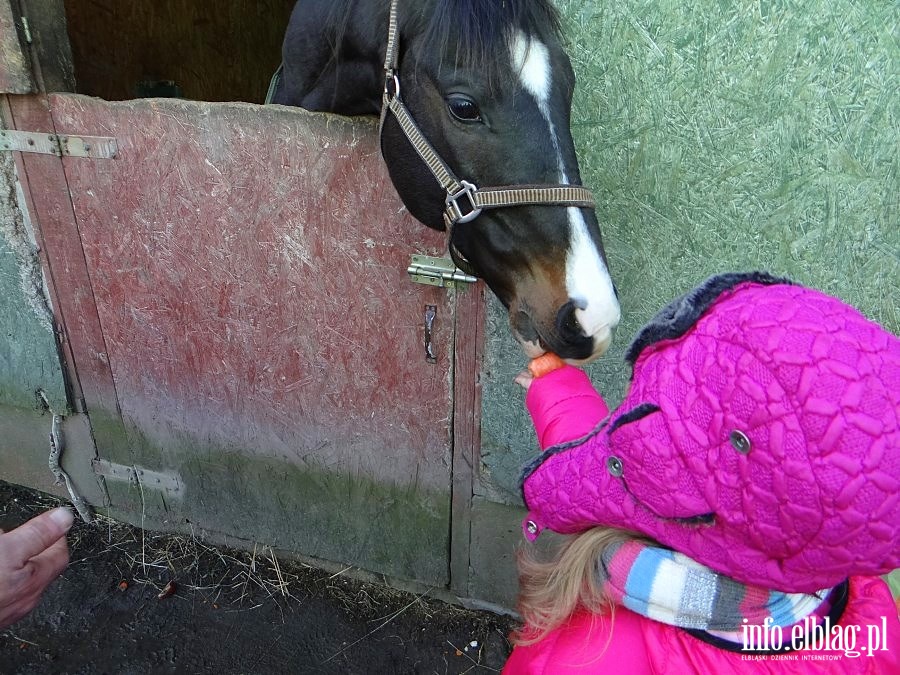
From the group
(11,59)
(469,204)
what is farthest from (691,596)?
(11,59)

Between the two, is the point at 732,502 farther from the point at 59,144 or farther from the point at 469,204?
the point at 59,144

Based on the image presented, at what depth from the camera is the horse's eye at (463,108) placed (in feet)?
3.81

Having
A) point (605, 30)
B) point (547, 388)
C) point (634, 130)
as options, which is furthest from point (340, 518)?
point (605, 30)

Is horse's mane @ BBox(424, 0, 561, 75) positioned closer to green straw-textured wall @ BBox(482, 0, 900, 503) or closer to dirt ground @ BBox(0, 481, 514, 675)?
green straw-textured wall @ BBox(482, 0, 900, 503)

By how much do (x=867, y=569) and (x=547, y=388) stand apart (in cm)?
62

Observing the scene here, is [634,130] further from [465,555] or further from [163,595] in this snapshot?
[163,595]

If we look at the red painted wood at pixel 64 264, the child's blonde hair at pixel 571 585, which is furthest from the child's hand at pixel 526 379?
the red painted wood at pixel 64 264

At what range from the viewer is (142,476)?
2363 mm

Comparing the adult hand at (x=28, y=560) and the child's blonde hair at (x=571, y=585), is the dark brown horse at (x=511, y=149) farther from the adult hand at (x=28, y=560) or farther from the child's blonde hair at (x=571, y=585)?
the adult hand at (x=28, y=560)

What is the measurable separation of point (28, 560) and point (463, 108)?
3.81 feet

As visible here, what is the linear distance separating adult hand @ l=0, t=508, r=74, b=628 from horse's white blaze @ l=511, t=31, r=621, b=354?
100 centimetres

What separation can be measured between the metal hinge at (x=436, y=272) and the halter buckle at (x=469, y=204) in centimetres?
35

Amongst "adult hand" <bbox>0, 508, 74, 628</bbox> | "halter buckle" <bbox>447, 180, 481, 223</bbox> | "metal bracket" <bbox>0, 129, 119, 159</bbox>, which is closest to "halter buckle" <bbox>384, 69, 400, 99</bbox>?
"halter buckle" <bbox>447, 180, 481, 223</bbox>

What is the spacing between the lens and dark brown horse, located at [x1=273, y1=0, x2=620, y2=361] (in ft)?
3.67
